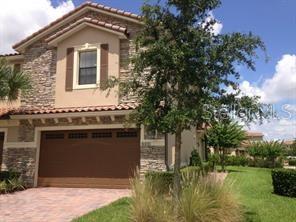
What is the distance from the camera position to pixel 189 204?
27.8 ft

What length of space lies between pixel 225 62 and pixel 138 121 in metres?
2.87

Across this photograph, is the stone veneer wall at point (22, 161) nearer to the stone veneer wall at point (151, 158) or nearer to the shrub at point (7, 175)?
the shrub at point (7, 175)

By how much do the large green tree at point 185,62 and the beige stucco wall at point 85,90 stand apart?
7.34m

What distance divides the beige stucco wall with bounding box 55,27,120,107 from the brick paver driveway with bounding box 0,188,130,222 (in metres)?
4.26

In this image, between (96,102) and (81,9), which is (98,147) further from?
(81,9)

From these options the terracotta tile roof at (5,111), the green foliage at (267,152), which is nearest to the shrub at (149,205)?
the terracotta tile roof at (5,111)

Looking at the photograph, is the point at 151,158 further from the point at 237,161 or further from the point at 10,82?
the point at 237,161

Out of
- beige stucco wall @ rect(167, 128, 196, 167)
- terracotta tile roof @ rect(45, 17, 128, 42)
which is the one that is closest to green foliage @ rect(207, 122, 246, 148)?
beige stucco wall @ rect(167, 128, 196, 167)

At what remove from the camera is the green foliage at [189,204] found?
841 centimetres

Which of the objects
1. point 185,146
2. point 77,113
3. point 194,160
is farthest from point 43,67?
point 194,160

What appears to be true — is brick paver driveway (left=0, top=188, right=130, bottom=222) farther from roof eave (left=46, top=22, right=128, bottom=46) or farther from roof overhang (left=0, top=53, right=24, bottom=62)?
roof overhang (left=0, top=53, right=24, bottom=62)

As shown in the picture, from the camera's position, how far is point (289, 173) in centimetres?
1451

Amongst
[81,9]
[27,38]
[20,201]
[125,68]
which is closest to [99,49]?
[125,68]

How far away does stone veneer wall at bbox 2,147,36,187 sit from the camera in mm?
17641
